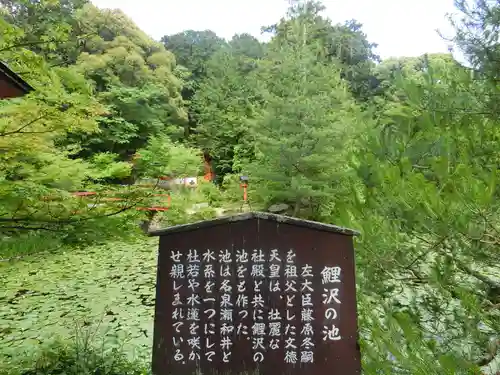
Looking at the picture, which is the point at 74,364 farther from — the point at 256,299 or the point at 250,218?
the point at 250,218

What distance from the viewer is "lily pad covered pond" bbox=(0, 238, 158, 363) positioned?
4.10 metres

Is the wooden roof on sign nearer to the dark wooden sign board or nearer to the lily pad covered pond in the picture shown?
the dark wooden sign board

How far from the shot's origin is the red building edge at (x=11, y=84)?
2.48 meters

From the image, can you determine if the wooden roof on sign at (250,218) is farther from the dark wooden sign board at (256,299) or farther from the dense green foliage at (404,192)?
the dense green foliage at (404,192)

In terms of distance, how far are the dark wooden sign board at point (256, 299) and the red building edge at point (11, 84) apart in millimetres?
1335

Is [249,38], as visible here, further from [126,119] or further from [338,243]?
[338,243]

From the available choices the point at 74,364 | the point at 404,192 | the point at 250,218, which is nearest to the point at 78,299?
the point at 74,364

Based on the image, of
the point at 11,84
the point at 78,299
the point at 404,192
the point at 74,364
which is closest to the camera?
the point at 404,192

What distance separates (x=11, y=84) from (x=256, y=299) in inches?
A: 85.8

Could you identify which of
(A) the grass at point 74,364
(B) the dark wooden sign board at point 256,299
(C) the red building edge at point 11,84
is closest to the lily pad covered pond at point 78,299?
(A) the grass at point 74,364

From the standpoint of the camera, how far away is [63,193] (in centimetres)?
324

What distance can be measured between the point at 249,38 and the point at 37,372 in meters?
21.4

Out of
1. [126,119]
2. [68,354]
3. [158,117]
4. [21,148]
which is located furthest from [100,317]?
[158,117]

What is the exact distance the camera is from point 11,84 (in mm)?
2529
